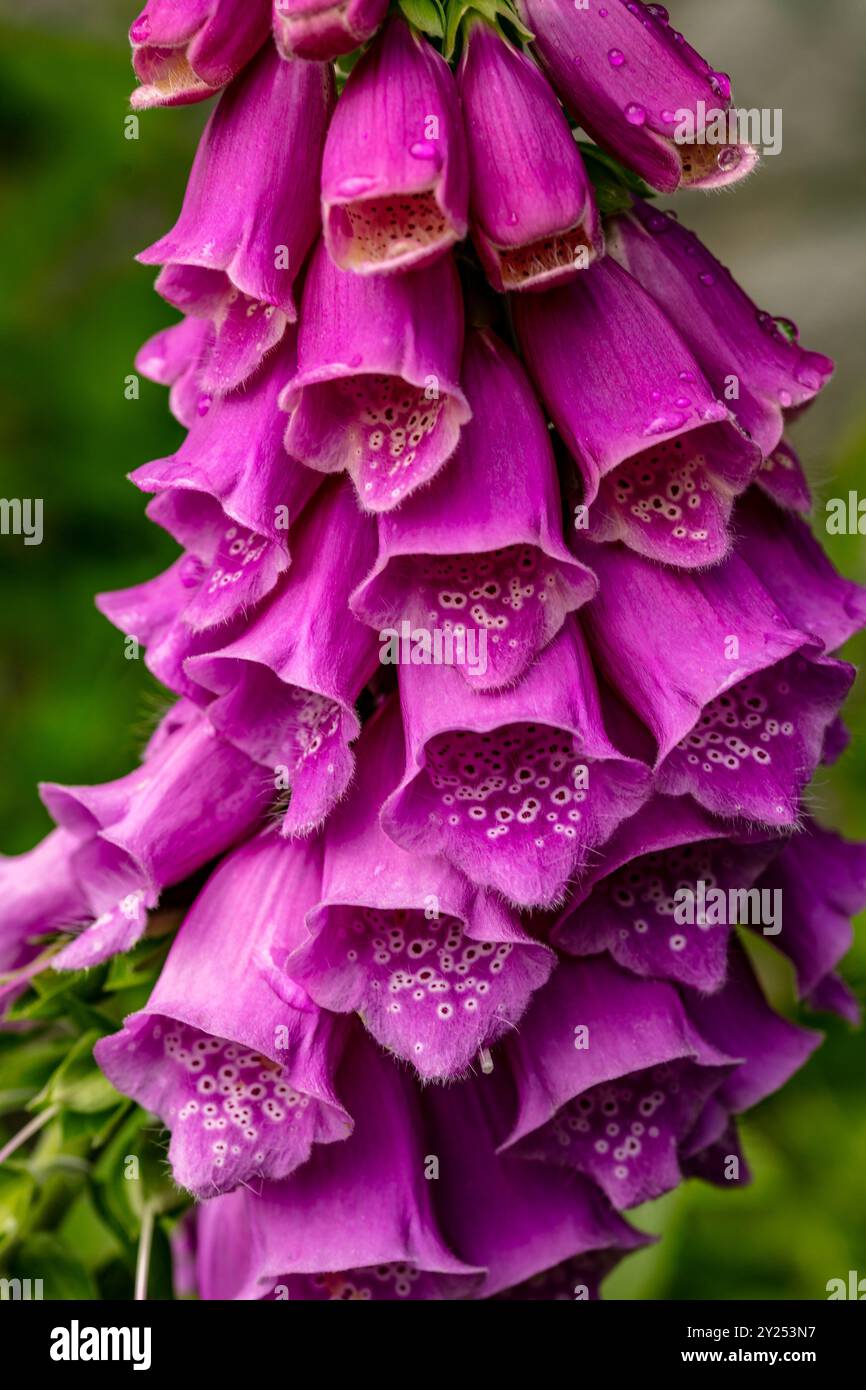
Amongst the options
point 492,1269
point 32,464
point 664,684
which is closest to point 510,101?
point 664,684

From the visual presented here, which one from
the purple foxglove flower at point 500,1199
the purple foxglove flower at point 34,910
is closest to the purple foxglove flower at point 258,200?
the purple foxglove flower at point 34,910

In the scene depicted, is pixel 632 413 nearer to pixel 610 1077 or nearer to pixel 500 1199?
pixel 610 1077

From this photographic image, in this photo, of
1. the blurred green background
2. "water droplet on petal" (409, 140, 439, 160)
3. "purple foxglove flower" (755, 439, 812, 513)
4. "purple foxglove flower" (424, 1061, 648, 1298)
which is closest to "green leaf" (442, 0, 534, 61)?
"water droplet on petal" (409, 140, 439, 160)

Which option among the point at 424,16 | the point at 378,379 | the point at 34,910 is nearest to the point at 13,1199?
the point at 34,910

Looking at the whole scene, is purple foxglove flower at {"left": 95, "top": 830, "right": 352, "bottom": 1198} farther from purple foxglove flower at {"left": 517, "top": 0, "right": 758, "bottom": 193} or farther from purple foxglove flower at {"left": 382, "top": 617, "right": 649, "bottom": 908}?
purple foxglove flower at {"left": 517, "top": 0, "right": 758, "bottom": 193}

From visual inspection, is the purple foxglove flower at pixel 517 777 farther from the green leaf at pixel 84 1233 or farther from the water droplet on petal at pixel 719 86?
the green leaf at pixel 84 1233

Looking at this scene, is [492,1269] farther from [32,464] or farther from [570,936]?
[32,464]
